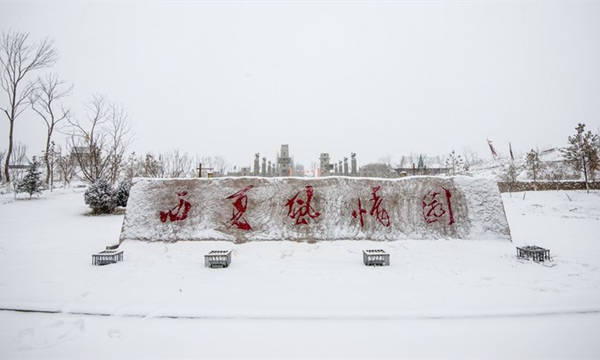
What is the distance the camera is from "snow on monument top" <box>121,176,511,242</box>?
755 cm

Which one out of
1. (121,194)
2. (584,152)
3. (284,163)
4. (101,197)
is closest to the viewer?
(101,197)

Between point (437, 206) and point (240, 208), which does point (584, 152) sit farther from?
point (240, 208)

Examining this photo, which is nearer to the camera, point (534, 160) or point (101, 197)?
point (101, 197)

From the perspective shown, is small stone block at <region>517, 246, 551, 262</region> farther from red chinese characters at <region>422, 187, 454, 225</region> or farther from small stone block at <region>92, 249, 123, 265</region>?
small stone block at <region>92, 249, 123, 265</region>

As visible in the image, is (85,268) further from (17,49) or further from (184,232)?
(17,49)

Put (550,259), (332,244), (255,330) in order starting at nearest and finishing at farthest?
(255,330) → (550,259) → (332,244)

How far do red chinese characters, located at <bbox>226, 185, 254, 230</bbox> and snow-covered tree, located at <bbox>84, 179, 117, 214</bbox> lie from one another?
26.7 feet

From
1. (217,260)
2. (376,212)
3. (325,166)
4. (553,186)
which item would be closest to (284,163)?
(325,166)

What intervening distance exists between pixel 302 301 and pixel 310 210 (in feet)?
12.4

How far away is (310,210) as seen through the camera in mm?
7766

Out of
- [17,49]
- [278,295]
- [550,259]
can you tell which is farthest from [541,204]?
[17,49]

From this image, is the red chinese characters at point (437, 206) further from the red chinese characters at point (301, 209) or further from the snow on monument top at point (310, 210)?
the red chinese characters at point (301, 209)

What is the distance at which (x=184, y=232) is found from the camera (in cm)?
752

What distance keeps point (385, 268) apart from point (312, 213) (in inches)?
106
